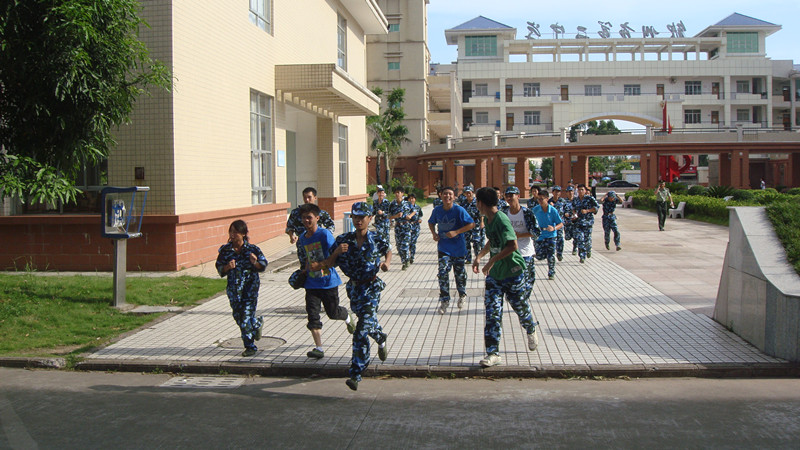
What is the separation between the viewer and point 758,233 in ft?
26.7

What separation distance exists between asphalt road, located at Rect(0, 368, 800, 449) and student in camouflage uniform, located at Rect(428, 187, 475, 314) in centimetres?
324

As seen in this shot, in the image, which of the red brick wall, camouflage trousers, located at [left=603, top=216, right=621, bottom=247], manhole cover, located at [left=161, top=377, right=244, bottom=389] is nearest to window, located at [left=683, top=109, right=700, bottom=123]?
camouflage trousers, located at [left=603, top=216, right=621, bottom=247]

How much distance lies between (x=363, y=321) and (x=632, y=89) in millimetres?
65427

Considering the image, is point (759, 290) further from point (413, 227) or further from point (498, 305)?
point (413, 227)

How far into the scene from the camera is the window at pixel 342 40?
2720 centimetres

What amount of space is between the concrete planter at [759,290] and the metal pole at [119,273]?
27.0 ft

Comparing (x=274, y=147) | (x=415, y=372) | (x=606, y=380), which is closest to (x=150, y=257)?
(x=274, y=147)

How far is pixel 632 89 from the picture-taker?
65.9 meters

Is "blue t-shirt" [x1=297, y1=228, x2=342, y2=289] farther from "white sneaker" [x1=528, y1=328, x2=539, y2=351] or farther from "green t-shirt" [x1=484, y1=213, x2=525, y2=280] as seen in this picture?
"white sneaker" [x1=528, y1=328, x2=539, y2=351]

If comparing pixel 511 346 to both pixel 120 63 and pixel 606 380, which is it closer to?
pixel 606 380

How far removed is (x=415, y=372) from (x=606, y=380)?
6.12ft

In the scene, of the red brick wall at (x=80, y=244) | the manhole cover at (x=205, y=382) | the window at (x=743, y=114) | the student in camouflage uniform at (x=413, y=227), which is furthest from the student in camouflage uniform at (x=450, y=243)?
the window at (x=743, y=114)

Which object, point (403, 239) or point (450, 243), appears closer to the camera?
point (450, 243)

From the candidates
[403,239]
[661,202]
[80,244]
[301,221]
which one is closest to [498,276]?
[301,221]
